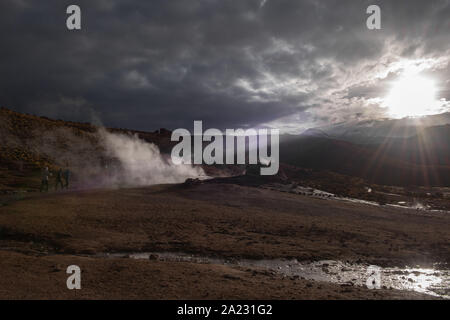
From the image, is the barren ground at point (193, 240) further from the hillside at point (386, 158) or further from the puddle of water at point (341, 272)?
the hillside at point (386, 158)

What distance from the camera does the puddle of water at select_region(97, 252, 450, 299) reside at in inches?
280

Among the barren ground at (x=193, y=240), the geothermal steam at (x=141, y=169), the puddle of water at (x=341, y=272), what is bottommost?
the puddle of water at (x=341, y=272)

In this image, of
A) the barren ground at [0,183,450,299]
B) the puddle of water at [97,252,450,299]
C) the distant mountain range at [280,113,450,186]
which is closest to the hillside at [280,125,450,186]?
the distant mountain range at [280,113,450,186]

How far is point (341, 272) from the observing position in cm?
797

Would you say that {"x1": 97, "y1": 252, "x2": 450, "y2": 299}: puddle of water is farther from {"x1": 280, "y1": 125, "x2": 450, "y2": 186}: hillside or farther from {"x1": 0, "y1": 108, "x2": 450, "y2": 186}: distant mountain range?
{"x1": 280, "y1": 125, "x2": 450, "y2": 186}: hillside

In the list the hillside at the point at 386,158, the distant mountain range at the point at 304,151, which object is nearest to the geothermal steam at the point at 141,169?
the distant mountain range at the point at 304,151

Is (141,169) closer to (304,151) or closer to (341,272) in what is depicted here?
(341,272)

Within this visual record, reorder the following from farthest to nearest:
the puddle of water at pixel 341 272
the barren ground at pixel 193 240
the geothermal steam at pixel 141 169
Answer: the geothermal steam at pixel 141 169 < the puddle of water at pixel 341 272 < the barren ground at pixel 193 240

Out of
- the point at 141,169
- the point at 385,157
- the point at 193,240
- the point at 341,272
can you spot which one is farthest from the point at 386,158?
the point at 193,240

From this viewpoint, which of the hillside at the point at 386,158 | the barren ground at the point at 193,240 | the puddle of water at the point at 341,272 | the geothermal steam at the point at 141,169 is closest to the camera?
the barren ground at the point at 193,240

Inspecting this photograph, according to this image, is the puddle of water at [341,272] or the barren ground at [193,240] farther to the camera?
the puddle of water at [341,272]

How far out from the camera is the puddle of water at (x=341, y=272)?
280 inches

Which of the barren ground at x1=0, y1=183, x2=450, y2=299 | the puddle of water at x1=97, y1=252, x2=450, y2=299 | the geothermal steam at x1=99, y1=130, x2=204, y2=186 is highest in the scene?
the geothermal steam at x1=99, y1=130, x2=204, y2=186
